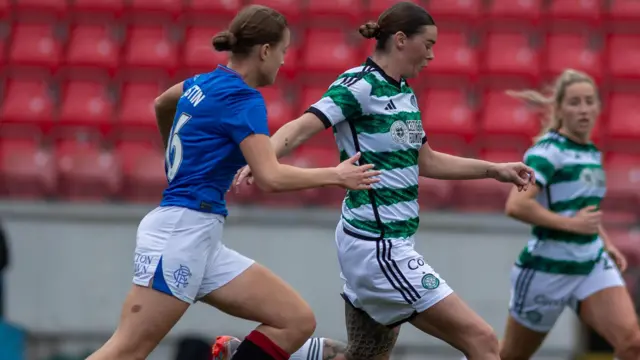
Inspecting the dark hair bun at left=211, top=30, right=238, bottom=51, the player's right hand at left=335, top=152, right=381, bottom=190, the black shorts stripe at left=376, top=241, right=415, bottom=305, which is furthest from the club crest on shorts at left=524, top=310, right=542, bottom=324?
the dark hair bun at left=211, top=30, right=238, bottom=51

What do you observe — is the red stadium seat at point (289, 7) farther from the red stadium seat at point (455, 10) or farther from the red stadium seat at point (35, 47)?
the red stadium seat at point (35, 47)

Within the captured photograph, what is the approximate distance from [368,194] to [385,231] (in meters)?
0.19

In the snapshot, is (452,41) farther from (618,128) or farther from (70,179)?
(70,179)

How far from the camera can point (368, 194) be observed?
5.32 meters

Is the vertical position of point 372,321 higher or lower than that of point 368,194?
lower

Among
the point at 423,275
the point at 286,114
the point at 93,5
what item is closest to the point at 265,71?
the point at 423,275

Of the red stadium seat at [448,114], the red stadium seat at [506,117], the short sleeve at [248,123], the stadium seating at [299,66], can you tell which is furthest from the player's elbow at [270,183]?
the red stadium seat at [506,117]

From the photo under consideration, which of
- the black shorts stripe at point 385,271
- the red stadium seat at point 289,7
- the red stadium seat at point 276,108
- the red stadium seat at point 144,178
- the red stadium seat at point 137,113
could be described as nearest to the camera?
the black shorts stripe at point 385,271

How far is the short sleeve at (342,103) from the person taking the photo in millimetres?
5230

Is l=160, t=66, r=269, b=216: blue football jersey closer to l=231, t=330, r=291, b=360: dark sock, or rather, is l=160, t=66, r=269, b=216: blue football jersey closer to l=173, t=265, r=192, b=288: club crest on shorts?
l=173, t=265, r=192, b=288: club crest on shorts

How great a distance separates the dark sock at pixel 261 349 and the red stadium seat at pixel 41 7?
7.86m

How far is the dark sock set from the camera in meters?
5.21

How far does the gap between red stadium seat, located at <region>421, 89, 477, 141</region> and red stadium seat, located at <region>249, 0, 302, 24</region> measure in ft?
5.93

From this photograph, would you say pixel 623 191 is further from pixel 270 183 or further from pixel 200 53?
pixel 270 183
